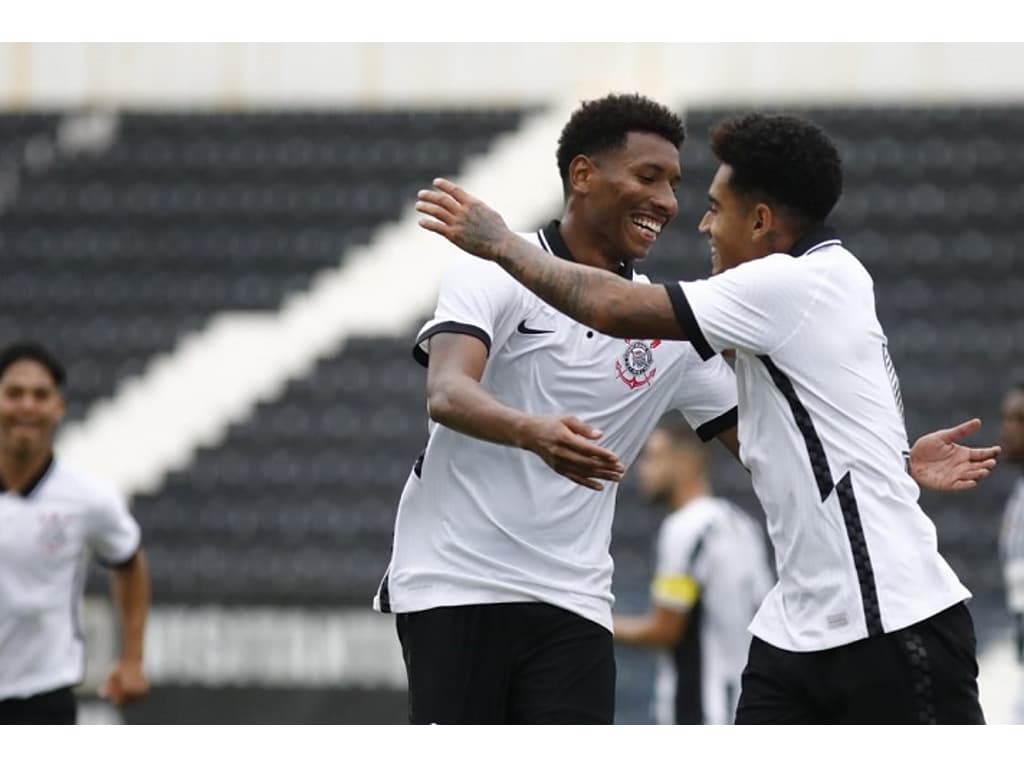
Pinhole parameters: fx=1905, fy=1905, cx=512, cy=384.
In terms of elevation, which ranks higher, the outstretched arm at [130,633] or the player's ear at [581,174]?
the player's ear at [581,174]

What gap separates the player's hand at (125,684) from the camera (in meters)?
6.65

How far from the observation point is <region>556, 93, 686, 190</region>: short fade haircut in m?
4.58

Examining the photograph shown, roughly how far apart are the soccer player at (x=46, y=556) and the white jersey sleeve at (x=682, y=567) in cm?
222

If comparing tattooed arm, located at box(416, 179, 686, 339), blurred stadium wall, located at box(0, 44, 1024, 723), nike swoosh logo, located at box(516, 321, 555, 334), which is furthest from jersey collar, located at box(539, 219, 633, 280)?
blurred stadium wall, located at box(0, 44, 1024, 723)

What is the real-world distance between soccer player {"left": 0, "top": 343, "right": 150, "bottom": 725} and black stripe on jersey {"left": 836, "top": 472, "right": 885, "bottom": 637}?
3512mm

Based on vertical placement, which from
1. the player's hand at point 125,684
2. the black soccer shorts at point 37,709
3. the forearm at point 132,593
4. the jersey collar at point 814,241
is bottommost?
the black soccer shorts at point 37,709

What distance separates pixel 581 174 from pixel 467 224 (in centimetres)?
68

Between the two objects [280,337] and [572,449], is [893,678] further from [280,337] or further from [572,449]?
[280,337]

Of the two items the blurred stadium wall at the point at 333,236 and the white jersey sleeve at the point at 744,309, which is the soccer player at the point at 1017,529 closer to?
the blurred stadium wall at the point at 333,236

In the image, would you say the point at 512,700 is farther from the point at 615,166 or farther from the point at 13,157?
the point at 13,157

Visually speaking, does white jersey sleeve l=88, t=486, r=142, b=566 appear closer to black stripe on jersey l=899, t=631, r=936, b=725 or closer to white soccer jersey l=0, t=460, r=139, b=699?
white soccer jersey l=0, t=460, r=139, b=699

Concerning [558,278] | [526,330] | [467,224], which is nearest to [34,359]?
[526,330]

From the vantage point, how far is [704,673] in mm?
7988

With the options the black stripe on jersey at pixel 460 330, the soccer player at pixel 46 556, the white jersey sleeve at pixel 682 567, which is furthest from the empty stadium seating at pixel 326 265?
the black stripe on jersey at pixel 460 330
